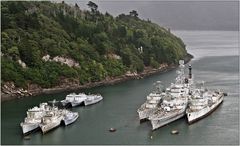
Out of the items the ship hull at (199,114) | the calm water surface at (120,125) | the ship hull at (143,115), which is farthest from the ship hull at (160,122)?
the ship hull at (143,115)

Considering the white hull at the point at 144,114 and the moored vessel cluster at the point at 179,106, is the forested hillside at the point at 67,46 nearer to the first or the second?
the moored vessel cluster at the point at 179,106

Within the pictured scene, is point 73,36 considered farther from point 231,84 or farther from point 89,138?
point 89,138

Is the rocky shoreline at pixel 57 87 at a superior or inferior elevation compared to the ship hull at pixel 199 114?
superior

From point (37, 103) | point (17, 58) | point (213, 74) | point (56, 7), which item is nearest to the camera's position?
point (37, 103)

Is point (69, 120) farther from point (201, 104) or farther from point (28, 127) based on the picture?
point (201, 104)

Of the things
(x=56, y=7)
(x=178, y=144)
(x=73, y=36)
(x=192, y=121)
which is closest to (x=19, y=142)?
(x=178, y=144)
